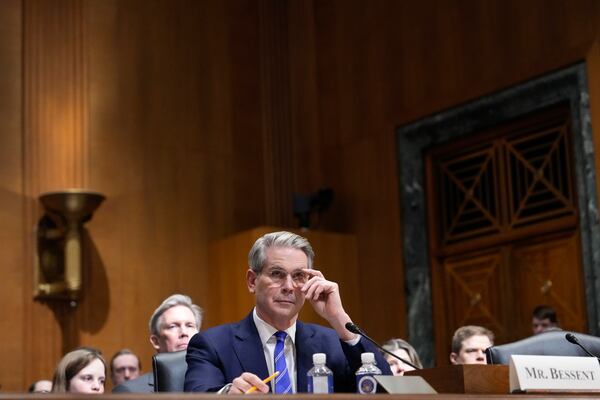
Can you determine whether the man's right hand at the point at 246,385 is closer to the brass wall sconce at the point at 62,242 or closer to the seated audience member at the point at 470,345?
the seated audience member at the point at 470,345

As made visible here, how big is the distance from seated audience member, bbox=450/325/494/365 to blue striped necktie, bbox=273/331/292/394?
1.96 m

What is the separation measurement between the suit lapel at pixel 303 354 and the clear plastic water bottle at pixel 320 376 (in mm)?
236

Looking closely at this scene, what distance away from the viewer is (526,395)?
3076mm

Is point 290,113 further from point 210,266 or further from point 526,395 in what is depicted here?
point 526,395

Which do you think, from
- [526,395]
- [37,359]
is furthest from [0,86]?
[526,395]

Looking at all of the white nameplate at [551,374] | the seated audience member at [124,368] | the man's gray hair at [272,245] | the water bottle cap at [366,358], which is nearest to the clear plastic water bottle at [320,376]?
the water bottle cap at [366,358]

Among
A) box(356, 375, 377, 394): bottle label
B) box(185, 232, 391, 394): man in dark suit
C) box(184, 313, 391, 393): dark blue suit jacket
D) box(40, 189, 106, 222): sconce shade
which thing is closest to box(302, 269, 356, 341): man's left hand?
box(185, 232, 391, 394): man in dark suit

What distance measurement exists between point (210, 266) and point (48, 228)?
1.43 metres

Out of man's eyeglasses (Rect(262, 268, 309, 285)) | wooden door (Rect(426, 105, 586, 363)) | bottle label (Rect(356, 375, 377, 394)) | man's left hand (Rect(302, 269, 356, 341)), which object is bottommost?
bottle label (Rect(356, 375, 377, 394))

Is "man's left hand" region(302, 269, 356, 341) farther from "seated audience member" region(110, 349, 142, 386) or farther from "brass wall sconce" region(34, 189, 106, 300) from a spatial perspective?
"brass wall sconce" region(34, 189, 106, 300)

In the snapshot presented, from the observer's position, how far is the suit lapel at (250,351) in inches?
149

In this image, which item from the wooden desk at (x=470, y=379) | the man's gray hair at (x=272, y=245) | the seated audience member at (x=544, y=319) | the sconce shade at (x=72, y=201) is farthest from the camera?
the sconce shade at (x=72, y=201)

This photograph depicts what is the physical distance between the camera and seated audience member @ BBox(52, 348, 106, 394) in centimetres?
504

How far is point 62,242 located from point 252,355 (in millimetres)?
4869
